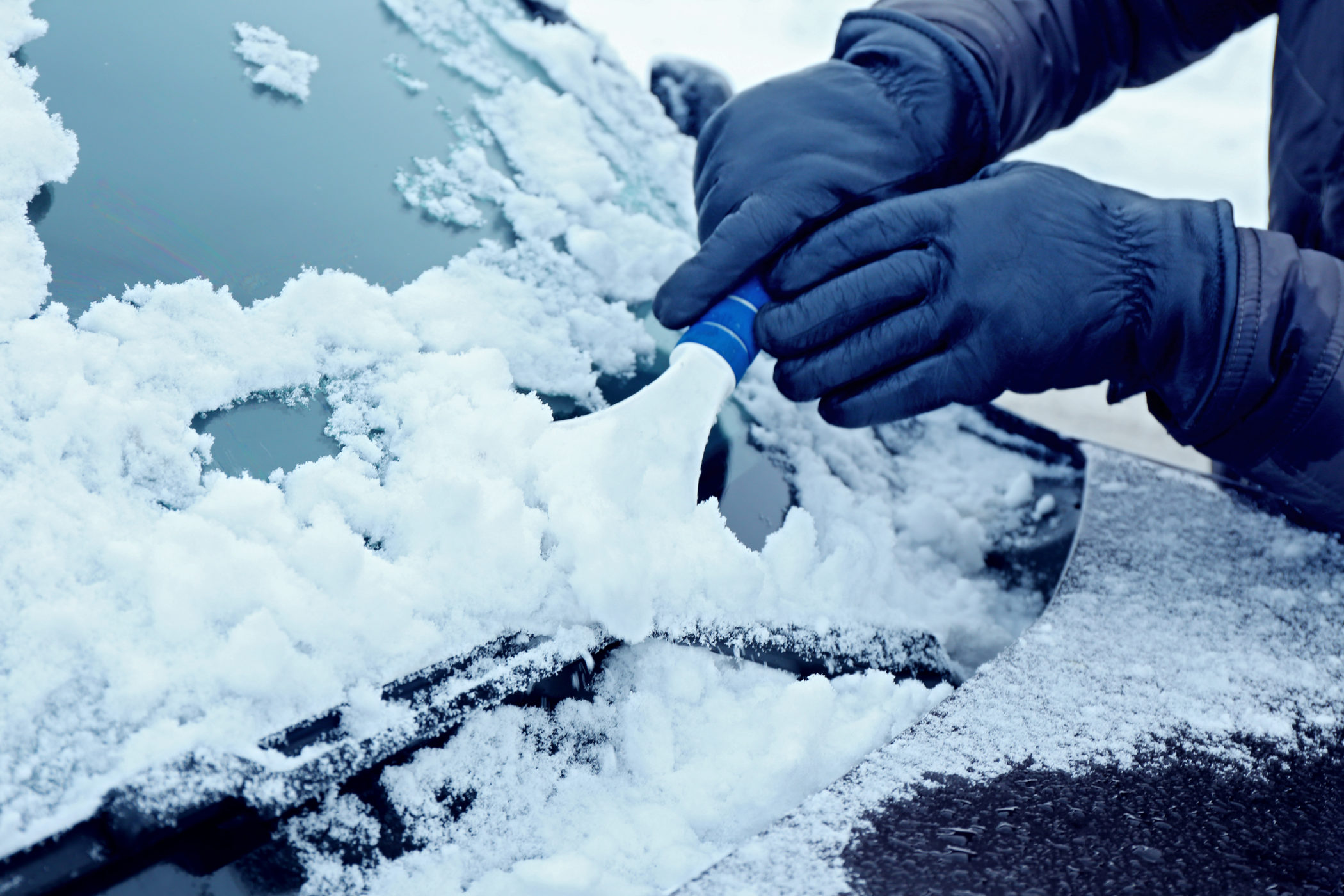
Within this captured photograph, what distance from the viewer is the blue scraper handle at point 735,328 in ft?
3.20

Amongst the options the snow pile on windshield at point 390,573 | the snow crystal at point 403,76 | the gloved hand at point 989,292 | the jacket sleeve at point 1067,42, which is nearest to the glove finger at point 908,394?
the gloved hand at point 989,292

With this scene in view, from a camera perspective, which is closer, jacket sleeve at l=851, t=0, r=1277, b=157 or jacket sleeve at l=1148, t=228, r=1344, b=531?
jacket sleeve at l=1148, t=228, r=1344, b=531

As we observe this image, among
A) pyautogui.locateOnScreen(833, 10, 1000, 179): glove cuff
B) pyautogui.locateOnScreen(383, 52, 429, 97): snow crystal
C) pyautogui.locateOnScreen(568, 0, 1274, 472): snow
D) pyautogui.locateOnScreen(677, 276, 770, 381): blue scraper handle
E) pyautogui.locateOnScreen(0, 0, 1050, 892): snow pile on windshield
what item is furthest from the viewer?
pyautogui.locateOnScreen(568, 0, 1274, 472): snow

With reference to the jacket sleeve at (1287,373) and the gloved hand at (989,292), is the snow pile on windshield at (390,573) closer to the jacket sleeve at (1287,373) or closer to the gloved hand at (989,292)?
the gloved hand at (989,292)

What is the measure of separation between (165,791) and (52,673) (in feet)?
0.34

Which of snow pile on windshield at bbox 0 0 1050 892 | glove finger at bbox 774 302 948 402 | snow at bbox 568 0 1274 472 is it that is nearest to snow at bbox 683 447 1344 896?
snow pile on windshield at bbox 0 0 1050 892

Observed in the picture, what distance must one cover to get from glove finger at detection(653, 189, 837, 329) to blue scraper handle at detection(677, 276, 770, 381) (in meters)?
0.02

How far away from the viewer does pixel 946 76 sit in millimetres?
1207

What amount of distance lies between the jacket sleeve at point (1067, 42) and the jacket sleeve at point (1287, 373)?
0.42 metres

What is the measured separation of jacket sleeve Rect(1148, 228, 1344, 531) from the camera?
1021 millimetres

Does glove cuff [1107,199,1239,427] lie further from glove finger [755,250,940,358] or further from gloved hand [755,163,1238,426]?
glove finger [755,250,940,358]

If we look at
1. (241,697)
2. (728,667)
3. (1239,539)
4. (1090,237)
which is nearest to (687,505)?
(728,667)

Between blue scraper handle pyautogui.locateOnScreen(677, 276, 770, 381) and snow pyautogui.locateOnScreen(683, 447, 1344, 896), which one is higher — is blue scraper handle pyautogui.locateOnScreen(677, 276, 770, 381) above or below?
above

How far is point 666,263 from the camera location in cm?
119
